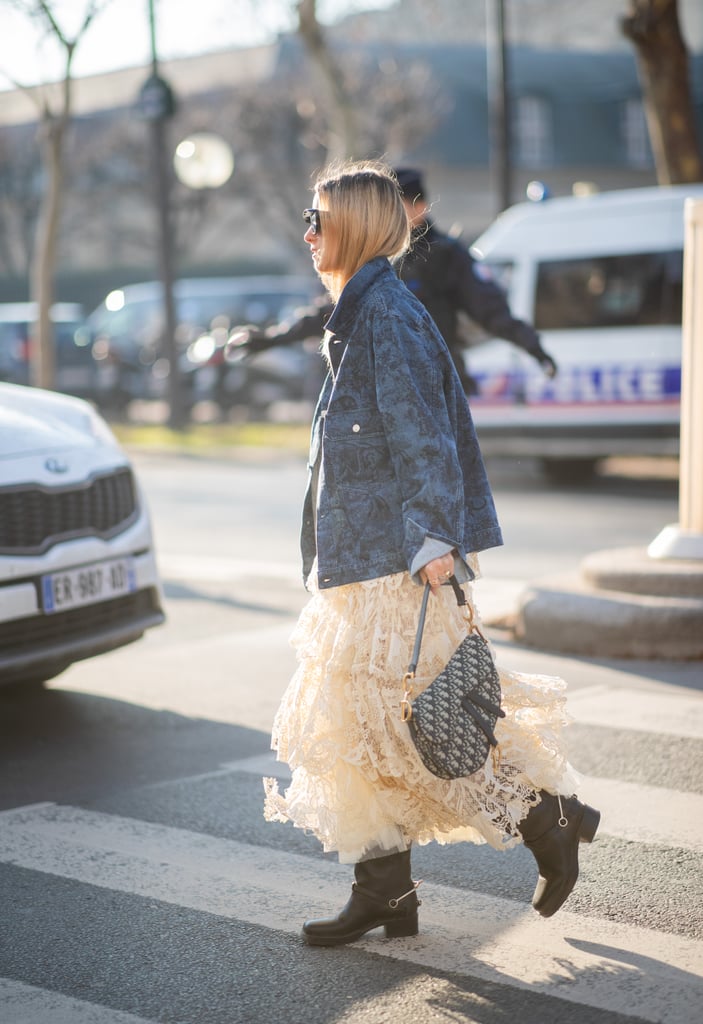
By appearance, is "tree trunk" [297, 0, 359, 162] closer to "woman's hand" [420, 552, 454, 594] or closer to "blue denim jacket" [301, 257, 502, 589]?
"blue denim jacket" [301, 257, 502, 589]

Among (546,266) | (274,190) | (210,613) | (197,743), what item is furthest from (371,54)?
(197,743)

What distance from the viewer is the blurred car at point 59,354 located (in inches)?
1053

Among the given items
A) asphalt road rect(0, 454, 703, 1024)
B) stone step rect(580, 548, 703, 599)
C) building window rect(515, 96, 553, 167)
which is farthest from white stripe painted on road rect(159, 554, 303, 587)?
building window rect(515, 96, 553, 167)

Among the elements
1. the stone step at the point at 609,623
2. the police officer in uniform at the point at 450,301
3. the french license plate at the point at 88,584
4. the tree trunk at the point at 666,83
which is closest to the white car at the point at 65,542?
the french license plate at the point at 88,584

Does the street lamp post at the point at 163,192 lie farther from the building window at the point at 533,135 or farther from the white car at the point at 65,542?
the building window at the point at 533,135

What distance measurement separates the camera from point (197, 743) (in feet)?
18.6

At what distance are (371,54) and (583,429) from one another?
30.7m

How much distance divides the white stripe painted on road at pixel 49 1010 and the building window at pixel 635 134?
149ft

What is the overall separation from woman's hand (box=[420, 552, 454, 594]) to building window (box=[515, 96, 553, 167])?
145 ft

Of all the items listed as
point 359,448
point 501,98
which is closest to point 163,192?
point 501,98

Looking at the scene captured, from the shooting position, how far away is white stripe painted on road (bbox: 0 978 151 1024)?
10.6ft

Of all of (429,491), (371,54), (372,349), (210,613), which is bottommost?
(210,613)

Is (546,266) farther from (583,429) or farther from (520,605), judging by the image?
(520,605)

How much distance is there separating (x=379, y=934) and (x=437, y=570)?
37.8 inches
